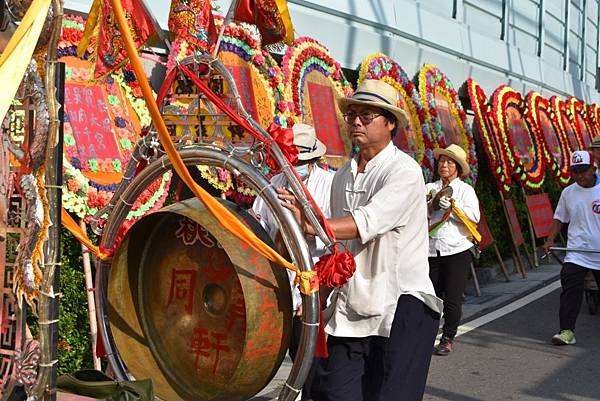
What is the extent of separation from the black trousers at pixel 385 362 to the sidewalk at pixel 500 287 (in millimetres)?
4910

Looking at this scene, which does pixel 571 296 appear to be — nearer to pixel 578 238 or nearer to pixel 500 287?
pixel 578 238

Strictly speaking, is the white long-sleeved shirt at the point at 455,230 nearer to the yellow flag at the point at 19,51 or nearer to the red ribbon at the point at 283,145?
the red ribbon at the point at 283,145

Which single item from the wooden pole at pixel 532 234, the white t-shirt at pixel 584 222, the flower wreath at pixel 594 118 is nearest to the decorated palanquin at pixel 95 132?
the white t-shirt at pixel 584 222

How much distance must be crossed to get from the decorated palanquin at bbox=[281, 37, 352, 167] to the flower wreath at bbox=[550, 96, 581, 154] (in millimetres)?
8999

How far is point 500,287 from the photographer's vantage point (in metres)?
11.4

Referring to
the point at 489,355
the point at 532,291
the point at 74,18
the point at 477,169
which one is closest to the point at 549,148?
the point at 477,169

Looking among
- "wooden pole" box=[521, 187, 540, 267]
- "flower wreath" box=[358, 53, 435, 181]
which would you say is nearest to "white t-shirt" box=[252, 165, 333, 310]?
"flower wreath" box=[358, 53, 435, 181]

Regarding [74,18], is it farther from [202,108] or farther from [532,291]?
[532,291]

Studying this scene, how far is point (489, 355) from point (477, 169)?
205 inches

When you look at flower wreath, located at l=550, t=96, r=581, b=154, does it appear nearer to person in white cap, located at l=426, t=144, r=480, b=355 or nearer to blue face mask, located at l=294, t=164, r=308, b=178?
person in white cap, located at l=426, t=144, r=480, b=355

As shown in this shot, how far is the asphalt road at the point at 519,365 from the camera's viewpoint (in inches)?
252

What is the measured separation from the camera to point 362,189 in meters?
4.27

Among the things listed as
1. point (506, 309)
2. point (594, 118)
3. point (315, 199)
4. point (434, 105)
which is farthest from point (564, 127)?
point (315, 199)

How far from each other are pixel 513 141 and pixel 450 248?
6443 mm
